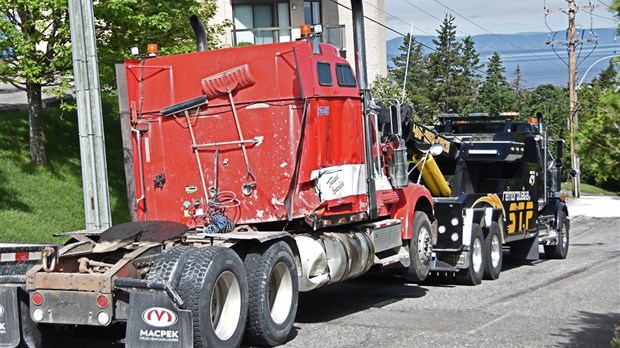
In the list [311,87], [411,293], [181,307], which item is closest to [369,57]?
[411,293]

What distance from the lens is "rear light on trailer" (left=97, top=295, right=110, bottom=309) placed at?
826 cm

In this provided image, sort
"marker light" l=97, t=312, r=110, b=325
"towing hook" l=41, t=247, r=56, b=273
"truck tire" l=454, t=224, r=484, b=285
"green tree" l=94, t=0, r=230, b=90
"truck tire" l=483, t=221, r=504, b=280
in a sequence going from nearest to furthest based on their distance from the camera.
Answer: "marker light" l=97, t=312, r=110, b=325, "towing hook" l=41, t=247, r=56, b=273, "truck tire" l=454, t=224, r=484, b=285, "truck tire" l=483, t=221, r=504, b=280, "green tree" l=94, t=0, r=230, b=90

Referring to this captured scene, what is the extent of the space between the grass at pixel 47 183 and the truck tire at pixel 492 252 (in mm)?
8574

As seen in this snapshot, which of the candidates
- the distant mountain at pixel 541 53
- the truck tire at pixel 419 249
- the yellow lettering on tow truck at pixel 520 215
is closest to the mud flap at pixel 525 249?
the yellow lettering on tow truck at pixel 520 215

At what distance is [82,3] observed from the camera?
12789mm

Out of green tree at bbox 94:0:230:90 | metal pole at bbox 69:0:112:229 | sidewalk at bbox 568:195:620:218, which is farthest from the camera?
sidewalk at bbox 568:195:620:218

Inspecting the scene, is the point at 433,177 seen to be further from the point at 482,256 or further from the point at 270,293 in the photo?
the point at 270,293

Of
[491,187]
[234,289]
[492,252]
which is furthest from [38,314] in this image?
[491,187]

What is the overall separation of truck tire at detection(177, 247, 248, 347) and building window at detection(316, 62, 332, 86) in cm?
280

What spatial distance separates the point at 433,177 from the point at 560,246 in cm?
562

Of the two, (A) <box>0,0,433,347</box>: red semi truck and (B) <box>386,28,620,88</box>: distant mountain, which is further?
(B) <box>386,28,620,88</box>: distant mountain

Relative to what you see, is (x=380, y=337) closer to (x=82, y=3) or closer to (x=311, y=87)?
(x=311, y=87)

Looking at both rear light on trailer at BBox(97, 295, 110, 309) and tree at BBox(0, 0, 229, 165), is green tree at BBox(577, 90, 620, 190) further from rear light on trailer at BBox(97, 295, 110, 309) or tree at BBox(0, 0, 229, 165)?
tree at BBox(0, 0, 229, 165)

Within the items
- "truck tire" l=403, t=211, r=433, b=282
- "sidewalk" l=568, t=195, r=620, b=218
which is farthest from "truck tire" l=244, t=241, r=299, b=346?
"sidewalk" l=568, t=195, r=620, b=218
